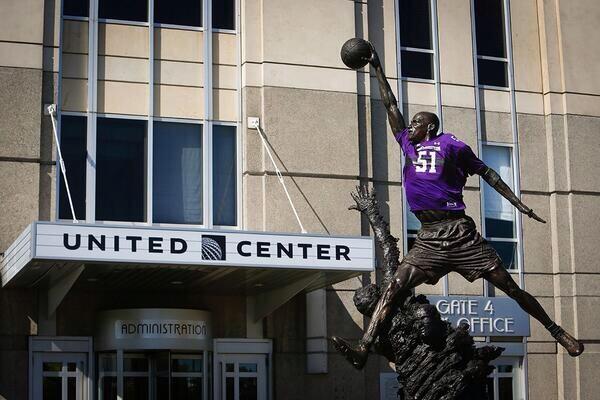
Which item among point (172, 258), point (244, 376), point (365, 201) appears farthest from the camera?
point (244, 376)

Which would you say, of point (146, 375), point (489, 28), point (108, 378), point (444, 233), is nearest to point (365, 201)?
point (444, 233)

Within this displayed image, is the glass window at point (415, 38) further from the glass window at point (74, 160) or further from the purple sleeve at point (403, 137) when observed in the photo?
the purple sleeve at point (403, 137)

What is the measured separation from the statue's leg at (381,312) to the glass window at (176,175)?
1078cm

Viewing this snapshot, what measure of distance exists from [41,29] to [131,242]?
16.7 feet

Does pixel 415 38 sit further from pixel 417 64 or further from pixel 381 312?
pixel 381 312

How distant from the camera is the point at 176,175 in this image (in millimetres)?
21031

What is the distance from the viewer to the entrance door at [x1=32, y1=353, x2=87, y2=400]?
19812mm

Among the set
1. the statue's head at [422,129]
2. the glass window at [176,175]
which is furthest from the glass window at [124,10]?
the statue's head at [422,129]

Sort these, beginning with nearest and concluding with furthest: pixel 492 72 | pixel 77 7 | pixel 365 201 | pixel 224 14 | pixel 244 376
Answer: pixel 365 201
pixel 77 7
pixel 244 376
pixel 224 14
pixel 492 72

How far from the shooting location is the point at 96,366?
66.3 feet

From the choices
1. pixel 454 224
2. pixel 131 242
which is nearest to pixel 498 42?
pixel 131 242

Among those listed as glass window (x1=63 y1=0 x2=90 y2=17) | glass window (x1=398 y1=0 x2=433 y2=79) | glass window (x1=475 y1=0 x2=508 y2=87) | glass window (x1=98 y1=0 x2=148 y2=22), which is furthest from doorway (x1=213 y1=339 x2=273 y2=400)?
glass window (x1=475 y1=0 x2=508 y2=87)

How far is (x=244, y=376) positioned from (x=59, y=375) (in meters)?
3.30

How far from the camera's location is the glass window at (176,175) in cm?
2086
